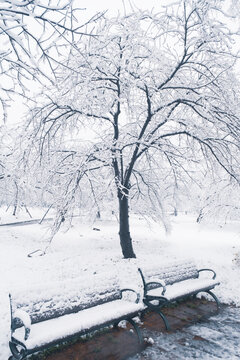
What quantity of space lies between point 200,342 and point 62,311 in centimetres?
210

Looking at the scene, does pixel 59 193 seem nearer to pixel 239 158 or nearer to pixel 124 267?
pixel 124 267

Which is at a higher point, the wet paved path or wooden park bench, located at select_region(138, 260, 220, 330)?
wooden park bench, located at select_region(138, 260, 220, 330)

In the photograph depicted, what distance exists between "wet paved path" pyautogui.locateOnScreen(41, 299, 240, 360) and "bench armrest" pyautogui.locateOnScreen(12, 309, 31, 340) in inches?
28.9

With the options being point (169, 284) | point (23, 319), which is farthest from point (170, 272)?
point (23, 319)

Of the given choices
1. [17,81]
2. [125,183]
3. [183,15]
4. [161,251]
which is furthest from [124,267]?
[183,15]

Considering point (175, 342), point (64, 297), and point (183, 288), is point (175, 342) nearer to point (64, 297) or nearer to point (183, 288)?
point (183, 288)

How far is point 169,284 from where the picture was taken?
5.83m

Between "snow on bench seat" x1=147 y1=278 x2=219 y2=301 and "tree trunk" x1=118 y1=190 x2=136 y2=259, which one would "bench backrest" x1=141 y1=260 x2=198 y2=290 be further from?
"tree trunk" x1=118 y1=190 x2=136 y2=259

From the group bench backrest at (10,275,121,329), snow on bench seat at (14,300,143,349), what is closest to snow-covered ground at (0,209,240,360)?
bench backrest at (10,275,121,329)

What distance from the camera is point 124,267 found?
336 inches

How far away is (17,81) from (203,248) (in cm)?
1230

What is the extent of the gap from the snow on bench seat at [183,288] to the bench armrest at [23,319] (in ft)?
7.82

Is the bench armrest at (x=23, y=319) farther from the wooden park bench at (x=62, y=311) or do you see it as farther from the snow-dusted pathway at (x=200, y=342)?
the snow-dusted pathway at (x=200, y=342)

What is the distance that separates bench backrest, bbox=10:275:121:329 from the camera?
382 cm
